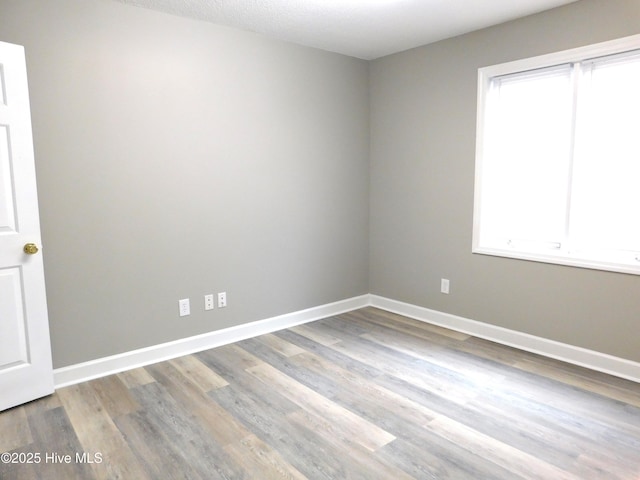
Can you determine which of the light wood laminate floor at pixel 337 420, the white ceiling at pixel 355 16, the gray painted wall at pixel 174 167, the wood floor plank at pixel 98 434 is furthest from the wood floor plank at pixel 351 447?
the white ceiling at pixel 355 16

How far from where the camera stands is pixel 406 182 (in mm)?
4035

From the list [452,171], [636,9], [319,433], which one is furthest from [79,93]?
[636,9]

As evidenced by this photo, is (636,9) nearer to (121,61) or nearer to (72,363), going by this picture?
(121,61)

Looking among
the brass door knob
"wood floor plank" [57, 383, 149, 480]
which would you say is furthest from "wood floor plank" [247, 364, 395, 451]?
the brass door knob

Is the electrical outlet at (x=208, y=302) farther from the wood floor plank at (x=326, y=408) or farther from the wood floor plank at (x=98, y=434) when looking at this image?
the wood floor plank at (x=98, y=434)

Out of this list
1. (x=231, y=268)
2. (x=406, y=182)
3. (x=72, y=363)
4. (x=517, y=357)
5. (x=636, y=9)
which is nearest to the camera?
(x=636, y=9)

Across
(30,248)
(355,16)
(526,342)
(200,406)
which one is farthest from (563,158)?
(30,248)

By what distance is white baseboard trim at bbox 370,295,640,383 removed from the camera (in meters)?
2.83

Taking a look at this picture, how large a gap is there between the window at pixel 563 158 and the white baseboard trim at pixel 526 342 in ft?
2.00

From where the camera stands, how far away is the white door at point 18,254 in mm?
2340

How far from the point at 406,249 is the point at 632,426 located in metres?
2.21

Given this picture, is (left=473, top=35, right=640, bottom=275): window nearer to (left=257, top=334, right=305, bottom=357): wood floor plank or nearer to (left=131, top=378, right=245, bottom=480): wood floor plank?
(left=257, top=334, right=305, bottom=357): wood floor plank

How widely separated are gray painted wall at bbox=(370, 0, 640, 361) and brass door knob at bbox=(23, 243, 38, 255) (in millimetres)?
2957

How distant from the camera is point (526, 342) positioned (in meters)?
3.28
